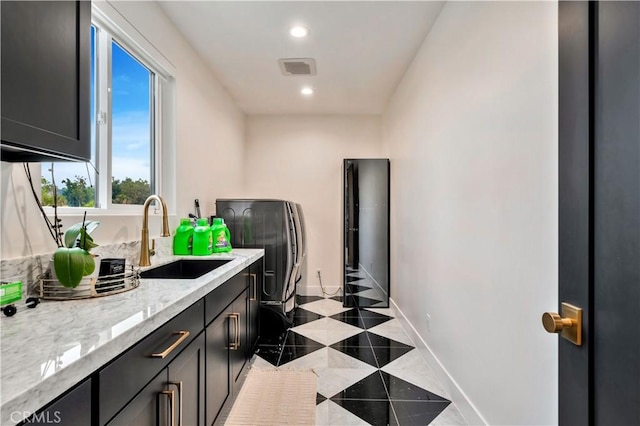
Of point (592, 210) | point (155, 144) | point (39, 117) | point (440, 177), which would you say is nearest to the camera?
point (592, 210)

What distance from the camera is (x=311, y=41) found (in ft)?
8.26

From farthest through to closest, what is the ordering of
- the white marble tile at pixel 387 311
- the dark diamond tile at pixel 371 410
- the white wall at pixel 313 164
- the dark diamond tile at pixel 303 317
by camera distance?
1. the white wall at pixel 313 164
2. the white marble tile at pixel 387 311
3. the dark diamond tile at pixel 303 317
4. the dark diamond tile at pixel 371 410

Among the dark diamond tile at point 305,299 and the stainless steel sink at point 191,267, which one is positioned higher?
the stainless steel sink at point 191,267

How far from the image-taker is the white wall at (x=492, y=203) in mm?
1096

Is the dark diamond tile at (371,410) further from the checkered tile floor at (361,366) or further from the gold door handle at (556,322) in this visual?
the gold door handle at (556,322)

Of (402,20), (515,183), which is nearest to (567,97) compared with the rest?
(515,183)

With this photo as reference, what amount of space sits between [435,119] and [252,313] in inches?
78.5

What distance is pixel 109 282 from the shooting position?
116cm

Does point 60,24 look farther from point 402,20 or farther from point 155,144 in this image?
point 402,20

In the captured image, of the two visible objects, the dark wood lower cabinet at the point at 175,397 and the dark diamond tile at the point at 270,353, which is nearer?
the dark wood lower cabinet at the point at 175,397

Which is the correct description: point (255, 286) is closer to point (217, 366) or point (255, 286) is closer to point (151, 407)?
point (217, 366)

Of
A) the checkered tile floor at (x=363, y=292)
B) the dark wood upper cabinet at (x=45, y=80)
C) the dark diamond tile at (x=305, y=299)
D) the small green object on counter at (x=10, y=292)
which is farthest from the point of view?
the dark diamond tile at (x=305, y=299)

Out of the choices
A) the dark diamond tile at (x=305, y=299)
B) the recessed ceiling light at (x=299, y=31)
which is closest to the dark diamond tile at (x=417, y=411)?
the dark diamond tile at (x=305, y=299)

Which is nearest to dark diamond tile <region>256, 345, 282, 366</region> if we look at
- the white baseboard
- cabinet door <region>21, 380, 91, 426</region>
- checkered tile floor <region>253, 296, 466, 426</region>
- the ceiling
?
checkered tile floor <region>253, 296, 466, 426</region>
